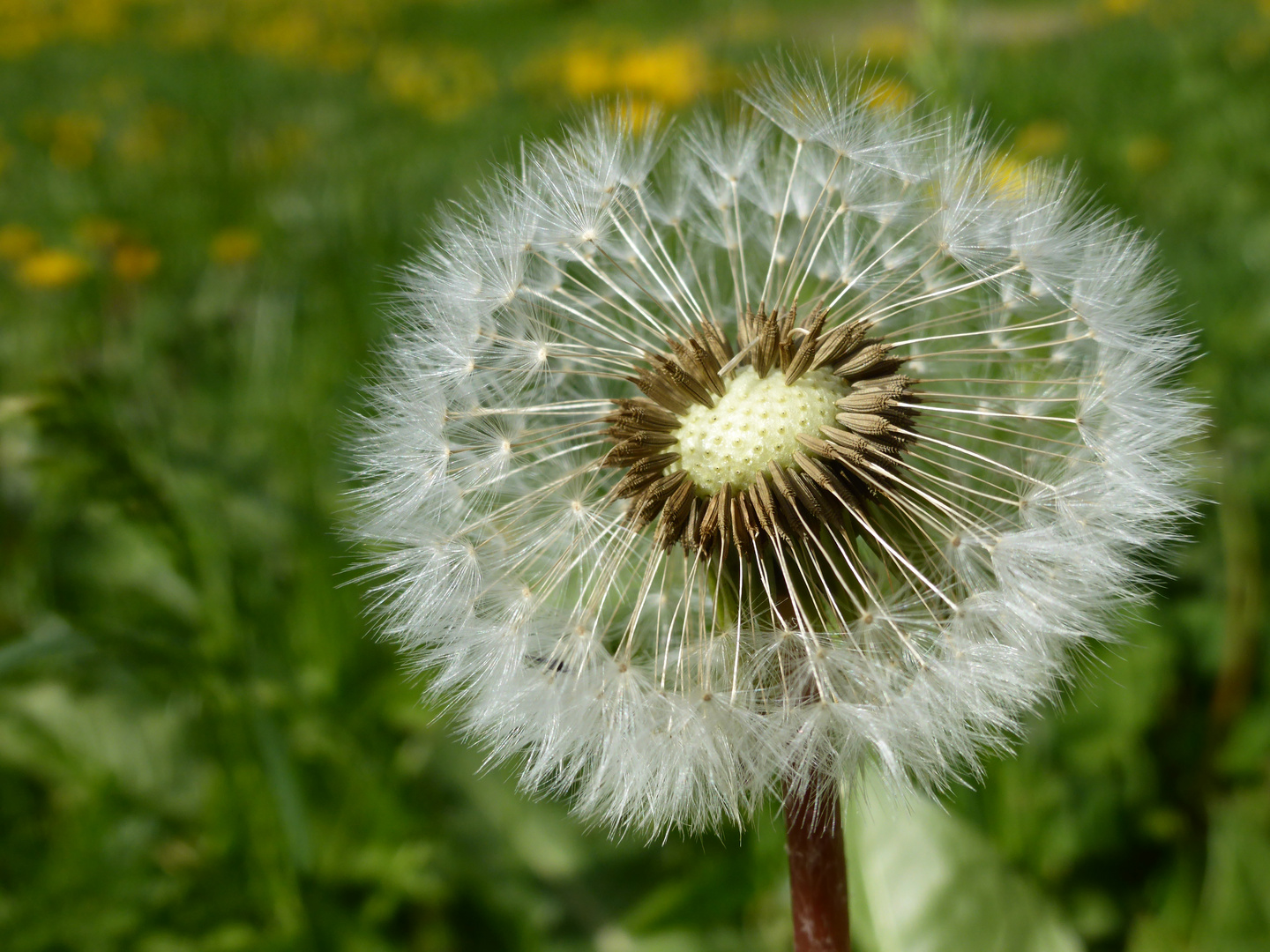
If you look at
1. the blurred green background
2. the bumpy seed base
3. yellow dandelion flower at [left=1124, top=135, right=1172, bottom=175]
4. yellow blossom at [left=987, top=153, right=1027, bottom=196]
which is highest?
yellow dandelion flower at [left=1124, top=135, right=1172, bottom=175]

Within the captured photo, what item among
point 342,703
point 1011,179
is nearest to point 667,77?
point 1011,179

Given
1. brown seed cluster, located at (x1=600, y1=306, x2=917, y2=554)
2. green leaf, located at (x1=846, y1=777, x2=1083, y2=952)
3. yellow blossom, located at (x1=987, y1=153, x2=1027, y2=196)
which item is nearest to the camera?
brown seed cluster, located at (x1=600, y1=306, x2=917, y2=554)

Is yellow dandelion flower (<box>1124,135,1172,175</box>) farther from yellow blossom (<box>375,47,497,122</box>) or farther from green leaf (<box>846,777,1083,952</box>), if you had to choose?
yellow blossom (<box>375,47,497,122</box>)

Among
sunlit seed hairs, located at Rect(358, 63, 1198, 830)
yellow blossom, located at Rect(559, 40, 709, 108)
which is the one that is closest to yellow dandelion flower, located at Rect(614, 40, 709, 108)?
yellow blossom, located at Rect(559, 40, 709, 108)

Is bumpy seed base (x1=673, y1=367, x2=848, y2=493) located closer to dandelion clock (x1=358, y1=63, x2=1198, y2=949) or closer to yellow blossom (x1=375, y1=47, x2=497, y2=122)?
dandelion clock (x1=358, y1=63, x2=1198, y2=949)

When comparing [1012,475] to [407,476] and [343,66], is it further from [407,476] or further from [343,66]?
[343,66]

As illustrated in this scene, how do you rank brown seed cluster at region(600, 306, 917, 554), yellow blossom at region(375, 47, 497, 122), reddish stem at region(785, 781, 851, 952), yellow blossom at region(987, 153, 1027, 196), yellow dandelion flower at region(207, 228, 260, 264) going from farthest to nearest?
1. yellow blossom at region(375, 47, 497, 122)
2. yellow dandelion flower at region(207, 228, 260, 264)
3. yellow blossom at region(987, 153, 1027, 196)
4. brown seed cluster at region(600, 306, 917, 554)
5. reddish stem at region(785, 781, 851, 952)

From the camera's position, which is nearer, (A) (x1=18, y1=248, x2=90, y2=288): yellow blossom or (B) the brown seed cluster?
(B) the brown seed cluster

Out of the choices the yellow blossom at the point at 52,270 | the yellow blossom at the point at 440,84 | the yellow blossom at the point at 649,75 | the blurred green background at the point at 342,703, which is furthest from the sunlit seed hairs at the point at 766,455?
the yellow blossom at the point at 440,84

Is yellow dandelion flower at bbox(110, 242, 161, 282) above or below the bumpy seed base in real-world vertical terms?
below

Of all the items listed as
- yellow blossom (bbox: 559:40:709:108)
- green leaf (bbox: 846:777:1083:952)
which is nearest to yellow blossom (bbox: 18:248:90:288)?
yellow blossom (bbox: 559:40:709:108)
